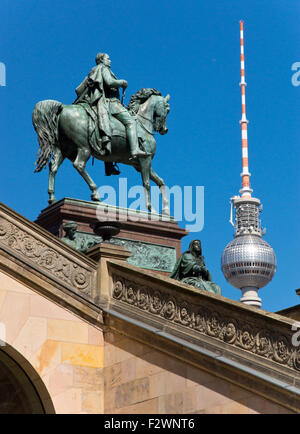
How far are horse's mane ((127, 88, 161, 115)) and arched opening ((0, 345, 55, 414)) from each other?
10.1 meters

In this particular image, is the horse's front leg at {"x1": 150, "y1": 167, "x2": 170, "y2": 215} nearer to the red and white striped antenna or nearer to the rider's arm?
the rider's arm

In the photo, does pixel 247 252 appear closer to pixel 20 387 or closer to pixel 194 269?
pixel 194 269

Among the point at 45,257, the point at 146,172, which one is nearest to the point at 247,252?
the point at 146,172

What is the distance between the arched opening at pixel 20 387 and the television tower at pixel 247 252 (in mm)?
141585

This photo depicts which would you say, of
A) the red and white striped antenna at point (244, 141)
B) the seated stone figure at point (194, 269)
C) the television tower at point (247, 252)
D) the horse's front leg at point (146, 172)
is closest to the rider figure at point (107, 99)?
the horse's front leg at point (146, 172)

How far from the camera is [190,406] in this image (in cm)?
1517

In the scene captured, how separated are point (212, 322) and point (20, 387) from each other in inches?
146

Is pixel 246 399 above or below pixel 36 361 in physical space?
below

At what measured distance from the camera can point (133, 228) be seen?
2344 cm

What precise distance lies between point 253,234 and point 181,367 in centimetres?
16078

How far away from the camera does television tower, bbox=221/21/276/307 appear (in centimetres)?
16700

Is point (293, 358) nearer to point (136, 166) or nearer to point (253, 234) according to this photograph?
point (136, 166)

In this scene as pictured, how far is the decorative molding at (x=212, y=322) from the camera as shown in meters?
14.5
